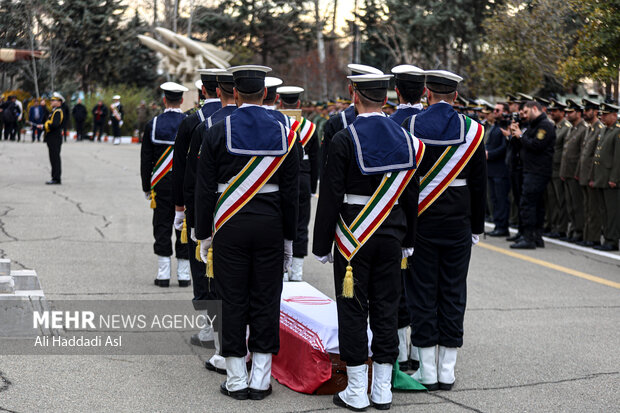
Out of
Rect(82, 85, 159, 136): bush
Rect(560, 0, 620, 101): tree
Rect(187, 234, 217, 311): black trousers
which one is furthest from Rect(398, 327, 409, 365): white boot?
Rect(82, 85, 159, 136): bush

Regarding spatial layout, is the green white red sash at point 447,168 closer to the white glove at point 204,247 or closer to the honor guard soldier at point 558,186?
the white glove at point 204,247

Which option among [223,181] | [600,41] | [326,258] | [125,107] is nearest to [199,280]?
[223,181]

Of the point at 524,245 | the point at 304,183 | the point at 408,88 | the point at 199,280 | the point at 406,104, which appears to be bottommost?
the point at 524,245

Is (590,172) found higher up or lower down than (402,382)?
higher up

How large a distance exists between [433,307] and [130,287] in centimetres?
409

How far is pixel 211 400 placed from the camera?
18.1 ft

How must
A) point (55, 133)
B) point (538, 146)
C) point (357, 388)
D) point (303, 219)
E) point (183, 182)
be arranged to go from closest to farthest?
point (357, 388)
point (183, 182)
point (303, 219)
point (538, 146)
point (55, 133)

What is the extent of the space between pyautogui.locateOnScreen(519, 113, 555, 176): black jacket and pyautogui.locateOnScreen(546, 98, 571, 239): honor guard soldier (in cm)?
83

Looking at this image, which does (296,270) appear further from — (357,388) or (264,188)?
(357,388)

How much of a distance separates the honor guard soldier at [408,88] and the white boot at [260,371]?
2.16 metres

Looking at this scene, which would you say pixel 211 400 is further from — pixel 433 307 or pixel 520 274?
pixel 520 274

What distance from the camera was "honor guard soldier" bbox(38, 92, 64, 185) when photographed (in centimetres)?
1762

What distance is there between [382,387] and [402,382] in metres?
0.43

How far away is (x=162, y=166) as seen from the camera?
8.78 meters
